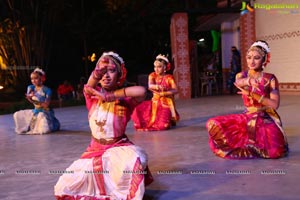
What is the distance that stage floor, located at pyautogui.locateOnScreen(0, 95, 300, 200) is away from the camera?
370 cm

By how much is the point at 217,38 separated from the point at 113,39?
4721 millimetres

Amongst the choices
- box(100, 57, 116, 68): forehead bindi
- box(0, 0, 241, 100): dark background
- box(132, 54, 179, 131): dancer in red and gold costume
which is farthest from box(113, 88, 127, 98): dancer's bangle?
box(0, 0, 241, 100): dark background

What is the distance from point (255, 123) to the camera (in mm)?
4836

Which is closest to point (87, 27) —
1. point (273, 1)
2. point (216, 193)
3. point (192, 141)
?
point (273, 1)

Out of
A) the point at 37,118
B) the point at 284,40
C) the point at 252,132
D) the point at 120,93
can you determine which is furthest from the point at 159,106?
the point at 284,40

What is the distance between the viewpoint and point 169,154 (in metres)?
5.37

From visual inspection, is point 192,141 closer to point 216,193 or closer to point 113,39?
point 216,193

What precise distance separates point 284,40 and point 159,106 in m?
6.56

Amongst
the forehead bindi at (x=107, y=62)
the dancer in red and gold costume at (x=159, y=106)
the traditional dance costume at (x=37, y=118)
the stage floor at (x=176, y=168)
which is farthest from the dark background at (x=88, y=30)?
the forehead bindi at (x=107, y=62)

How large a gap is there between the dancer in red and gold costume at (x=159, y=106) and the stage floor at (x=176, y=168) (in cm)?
23

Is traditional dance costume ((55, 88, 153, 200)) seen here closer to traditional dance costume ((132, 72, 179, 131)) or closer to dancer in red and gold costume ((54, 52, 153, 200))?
dancer in red and gold costume ((54, 52, 153, 200))

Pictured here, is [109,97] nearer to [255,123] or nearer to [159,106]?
[255,123]

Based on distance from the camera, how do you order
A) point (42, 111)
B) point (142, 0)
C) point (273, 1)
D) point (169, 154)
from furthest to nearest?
point (142, 0) → point (273, 1) → point (42, 111) → point (169, 154)

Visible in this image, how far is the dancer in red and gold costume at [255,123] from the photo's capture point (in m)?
4.77
